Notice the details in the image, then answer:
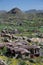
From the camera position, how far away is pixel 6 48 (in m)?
33.7

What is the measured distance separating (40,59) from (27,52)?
8.03 ft

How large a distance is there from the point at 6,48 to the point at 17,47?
5.22ft

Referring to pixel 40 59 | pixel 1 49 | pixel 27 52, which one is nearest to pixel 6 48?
pixel 1 49

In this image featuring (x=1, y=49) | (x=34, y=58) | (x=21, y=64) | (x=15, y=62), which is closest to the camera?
(x=21, y=64)

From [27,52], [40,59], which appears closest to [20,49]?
[27,52]

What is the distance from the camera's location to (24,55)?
31906 millimetres

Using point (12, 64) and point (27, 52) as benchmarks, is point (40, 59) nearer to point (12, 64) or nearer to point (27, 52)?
point (27, 52)

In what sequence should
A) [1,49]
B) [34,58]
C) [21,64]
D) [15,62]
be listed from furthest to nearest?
[1,49] < [34,58] < [15,62] < [21,64]

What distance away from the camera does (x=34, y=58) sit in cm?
3189

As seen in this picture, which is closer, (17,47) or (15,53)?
(15,53)

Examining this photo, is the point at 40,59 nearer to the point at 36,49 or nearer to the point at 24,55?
the point at 24,55

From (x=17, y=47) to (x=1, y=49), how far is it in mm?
2234

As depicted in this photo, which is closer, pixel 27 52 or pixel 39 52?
pixel 27 52

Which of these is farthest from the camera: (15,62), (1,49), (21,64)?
(1,49)
